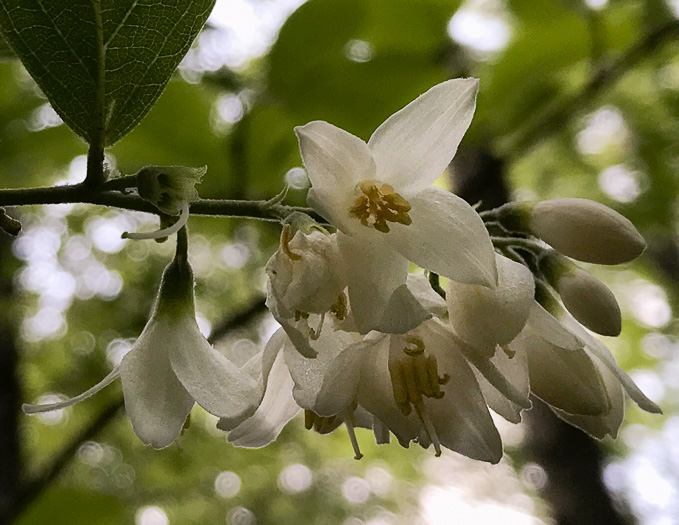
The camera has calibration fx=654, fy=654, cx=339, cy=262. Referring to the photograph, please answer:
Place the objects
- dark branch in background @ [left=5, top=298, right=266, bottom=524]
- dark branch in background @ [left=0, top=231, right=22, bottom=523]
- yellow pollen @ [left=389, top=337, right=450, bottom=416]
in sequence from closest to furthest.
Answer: yellow pollen @ [left=389, top=337, right=450, bottom=416], dark branch in background @ [left=5, top=298, right=266, bottom=524], dark branch in background @ [left=0, top=231, right=22, bottom=523]

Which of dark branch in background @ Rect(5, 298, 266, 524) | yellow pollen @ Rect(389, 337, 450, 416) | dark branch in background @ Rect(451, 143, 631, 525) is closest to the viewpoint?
yellow pollen @ Rect(389, 337, 450, 416)

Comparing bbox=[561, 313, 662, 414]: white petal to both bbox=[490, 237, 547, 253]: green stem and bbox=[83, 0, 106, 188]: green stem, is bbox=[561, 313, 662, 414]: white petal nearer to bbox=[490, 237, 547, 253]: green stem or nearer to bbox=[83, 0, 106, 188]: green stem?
bbox=[490, 237, 547, 253]: green stem

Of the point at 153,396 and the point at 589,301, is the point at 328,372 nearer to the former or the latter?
the point at 153,396

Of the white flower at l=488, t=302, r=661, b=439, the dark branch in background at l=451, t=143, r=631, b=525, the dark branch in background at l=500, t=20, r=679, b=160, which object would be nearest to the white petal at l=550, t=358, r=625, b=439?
the white flower at l=488, t=302, r=661, b=439

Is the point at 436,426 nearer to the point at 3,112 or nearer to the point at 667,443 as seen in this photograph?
the point at 3,112

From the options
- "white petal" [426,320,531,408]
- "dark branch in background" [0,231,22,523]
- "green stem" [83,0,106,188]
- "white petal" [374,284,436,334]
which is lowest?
"dark branch in background" [0,231,22,523]

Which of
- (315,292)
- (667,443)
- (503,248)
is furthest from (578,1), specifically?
(667,443)
